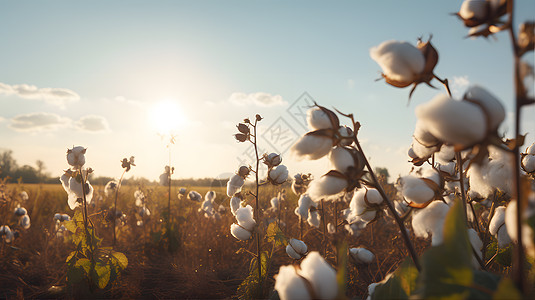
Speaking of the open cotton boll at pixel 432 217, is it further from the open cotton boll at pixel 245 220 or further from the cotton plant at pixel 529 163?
the open cotton boll at pixel 245 220

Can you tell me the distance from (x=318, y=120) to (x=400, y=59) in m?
0.26

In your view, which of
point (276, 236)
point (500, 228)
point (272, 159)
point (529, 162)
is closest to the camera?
point (500, 228)

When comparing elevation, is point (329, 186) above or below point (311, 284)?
above

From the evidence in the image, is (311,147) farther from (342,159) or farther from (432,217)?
(432,217)

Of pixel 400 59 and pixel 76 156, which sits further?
pixel 76 156

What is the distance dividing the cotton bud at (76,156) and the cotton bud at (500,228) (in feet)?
8.50

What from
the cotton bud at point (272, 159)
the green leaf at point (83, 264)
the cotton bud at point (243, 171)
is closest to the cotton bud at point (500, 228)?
the cotton bud at point (272, 159)

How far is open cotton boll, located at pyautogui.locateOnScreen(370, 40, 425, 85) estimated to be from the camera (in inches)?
32.2

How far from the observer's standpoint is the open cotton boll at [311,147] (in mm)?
909

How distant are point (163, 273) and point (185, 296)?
2.06 ft

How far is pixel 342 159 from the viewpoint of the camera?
938mm

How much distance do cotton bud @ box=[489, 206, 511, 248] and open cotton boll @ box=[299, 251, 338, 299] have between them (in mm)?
931

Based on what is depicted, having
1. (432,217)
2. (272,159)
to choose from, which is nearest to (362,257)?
(272,159)

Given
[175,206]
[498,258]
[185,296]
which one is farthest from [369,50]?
[175,206]
